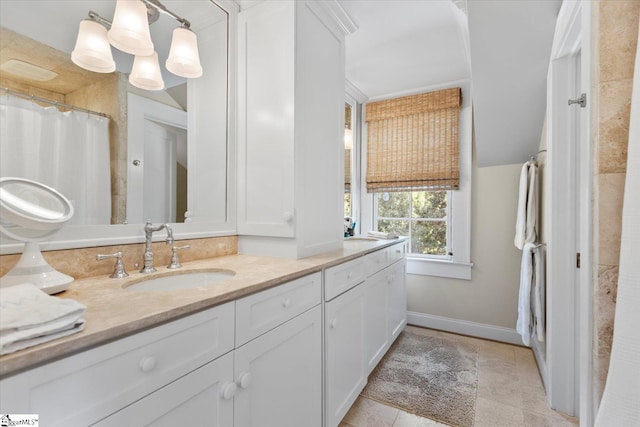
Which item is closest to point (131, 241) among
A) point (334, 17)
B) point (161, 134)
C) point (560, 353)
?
point (161, 134)

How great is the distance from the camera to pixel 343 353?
1556mm

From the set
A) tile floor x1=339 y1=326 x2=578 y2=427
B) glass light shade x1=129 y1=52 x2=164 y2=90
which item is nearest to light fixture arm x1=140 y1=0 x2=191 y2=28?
glass light shade x1=129 y1=52 x2=164 y2=90

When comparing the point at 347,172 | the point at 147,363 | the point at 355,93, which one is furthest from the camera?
the point at 347,172

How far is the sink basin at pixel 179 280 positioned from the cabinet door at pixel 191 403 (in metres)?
0.38

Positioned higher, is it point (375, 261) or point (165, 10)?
point (165, 10)

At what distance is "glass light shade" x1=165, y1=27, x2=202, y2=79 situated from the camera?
1.40 meters

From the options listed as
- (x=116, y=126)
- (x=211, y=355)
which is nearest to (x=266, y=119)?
(x=116, y=126)

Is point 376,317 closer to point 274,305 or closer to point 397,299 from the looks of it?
point 397,299

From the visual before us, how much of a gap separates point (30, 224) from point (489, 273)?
3096 millimetres

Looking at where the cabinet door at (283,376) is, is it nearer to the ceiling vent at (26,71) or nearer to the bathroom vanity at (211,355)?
the bathroom vanity at (211,355)

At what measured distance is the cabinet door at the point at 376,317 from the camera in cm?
188

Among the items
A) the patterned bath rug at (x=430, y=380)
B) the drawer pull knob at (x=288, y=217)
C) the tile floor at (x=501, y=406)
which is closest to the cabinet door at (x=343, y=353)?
the tile floor at (x=501, y=406)

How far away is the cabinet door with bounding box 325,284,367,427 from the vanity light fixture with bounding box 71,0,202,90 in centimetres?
136

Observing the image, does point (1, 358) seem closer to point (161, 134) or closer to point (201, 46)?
point (161, 134)
